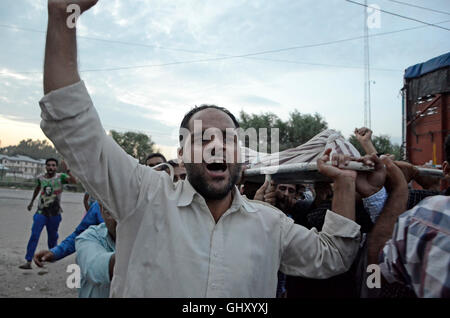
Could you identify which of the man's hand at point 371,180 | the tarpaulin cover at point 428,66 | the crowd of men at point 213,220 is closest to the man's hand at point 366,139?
the crowd of men at point 213,220

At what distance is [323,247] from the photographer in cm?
157

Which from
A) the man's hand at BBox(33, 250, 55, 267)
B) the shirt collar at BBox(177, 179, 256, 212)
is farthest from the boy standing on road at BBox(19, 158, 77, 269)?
the shirt collar at BBox(177, 179, 256, 212)

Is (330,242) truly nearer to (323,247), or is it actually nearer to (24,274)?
(323,247)

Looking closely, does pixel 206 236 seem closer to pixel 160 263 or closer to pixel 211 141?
pixel 160 263

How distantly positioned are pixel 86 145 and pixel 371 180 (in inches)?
53.1

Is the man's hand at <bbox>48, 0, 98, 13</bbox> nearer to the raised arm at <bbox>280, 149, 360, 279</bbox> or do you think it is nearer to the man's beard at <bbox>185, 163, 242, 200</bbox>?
the man's beard at <bbox>185, 163, 242, 200</bbox>

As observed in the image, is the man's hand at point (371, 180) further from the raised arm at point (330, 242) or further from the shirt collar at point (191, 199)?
the shirt collar at point (191, 199)

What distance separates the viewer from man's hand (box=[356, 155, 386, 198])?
1.68 meters

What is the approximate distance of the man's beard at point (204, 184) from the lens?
1.53 meters

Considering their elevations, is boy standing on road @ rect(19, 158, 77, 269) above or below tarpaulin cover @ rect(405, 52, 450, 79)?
below
